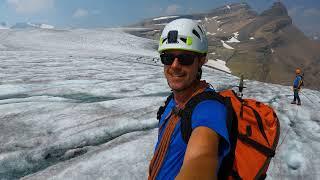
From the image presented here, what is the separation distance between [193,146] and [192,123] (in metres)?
0.26

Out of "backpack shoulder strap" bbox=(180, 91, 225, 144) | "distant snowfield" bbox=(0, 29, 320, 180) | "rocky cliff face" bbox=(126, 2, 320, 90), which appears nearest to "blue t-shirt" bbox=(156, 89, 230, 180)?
"backpack shoulder strap" bbox=(180, 91, 225, 144)

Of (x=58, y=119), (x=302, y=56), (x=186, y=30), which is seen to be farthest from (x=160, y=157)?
(x=302, y=56)

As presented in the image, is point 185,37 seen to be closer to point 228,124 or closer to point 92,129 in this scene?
point 228,124

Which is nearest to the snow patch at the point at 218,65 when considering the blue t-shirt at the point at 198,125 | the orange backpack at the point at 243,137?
the orange backpack at the point at 243,137

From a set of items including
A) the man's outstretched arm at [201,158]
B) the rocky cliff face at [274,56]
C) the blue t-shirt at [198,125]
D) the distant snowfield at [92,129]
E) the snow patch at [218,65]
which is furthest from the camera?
the rocky cliff face at [274,56]

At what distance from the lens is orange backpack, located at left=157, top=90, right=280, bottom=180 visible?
9.34ft

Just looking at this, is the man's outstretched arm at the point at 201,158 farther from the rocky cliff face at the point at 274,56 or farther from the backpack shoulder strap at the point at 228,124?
the rocky cliff face at the point at 274,56

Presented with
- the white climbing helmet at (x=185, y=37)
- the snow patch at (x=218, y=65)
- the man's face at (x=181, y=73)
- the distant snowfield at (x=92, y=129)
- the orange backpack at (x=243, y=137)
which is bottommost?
the snow patch at (x=218, y=65)

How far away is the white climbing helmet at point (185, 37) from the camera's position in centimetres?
340

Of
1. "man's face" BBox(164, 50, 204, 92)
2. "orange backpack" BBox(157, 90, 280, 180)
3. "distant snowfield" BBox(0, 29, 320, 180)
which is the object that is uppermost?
"man's face" BBox(164, 50, 204, 92)

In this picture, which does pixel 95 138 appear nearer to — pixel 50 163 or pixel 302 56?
pixel 50 163

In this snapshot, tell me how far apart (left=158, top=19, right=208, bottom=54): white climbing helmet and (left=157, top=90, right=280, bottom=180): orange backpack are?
0.61 m

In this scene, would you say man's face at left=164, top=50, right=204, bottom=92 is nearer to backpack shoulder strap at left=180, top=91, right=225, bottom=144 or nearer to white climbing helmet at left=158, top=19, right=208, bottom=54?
white climbing helmet at left=158, top=19, right=208, bottom=54

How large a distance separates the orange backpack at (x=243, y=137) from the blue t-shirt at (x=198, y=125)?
8cm
